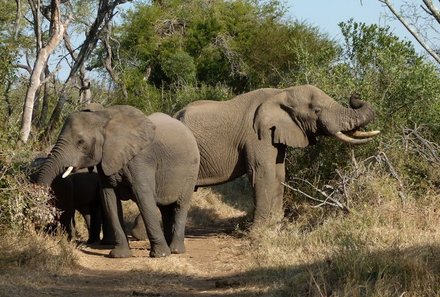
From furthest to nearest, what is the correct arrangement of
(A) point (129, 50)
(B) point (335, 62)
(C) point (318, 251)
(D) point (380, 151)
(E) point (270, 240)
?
(A) point (129, 50), (B) point (335, 62), (D) point (380, 151), (E) point (270, 240), (C) point (318, 251)

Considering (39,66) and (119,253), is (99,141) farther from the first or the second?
(39,66)

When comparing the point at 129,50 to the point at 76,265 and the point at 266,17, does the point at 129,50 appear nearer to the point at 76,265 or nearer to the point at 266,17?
the point at 266,17

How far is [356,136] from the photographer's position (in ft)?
46.1

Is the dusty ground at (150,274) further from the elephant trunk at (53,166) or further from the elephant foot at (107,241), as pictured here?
the elephant trunk at (53,166)

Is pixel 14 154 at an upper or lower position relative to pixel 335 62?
lower

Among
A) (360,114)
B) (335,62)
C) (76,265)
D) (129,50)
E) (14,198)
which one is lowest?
(76,265)

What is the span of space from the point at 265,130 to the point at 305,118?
65 cm

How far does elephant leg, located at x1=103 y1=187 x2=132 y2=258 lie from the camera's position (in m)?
11.7

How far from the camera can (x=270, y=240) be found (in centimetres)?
1174

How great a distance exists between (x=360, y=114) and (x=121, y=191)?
3788 millimetres

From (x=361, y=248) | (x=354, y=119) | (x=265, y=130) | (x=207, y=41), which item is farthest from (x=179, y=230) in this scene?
(x=207, y=41)

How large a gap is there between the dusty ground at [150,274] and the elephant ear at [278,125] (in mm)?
1530

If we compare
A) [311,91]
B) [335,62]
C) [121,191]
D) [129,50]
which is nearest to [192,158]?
[121,191]

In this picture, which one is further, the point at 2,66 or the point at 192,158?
the point at 192,158
